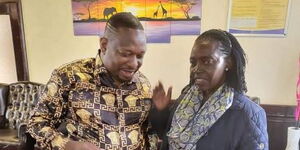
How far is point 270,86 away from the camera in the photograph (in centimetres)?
249

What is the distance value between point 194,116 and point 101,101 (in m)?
0.48

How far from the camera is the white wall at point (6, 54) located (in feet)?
10.1

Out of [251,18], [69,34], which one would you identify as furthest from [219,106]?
[69,34]

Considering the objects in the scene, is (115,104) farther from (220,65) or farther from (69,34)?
(69,34)

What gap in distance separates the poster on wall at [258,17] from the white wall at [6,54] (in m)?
2.63

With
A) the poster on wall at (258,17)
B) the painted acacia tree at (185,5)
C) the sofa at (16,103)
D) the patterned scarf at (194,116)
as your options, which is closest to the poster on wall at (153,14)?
the painted acacia tree at (185,5)

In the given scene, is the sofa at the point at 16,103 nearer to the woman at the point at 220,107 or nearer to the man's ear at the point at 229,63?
the woman at the point at 220,107

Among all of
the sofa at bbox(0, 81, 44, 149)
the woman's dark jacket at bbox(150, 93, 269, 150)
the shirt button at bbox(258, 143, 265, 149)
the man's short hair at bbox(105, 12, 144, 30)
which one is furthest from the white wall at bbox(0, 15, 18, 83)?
the shirt button at bbox(258, 143, 265, 149)

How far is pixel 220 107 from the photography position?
1.17m

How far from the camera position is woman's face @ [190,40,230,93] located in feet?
3.67

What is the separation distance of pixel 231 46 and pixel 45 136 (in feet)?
3.22

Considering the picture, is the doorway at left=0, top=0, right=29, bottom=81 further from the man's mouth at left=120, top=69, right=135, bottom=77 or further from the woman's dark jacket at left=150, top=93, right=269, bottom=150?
the woman's dark jacket at left=150, top=93, right=269, bottom=150

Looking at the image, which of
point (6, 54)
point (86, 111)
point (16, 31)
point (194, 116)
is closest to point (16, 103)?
point (6, 54)

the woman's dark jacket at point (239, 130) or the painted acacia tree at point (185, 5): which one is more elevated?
the painted acacia tree at point (185, 5)
